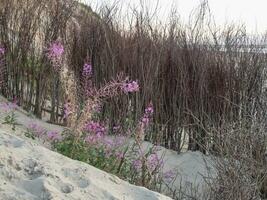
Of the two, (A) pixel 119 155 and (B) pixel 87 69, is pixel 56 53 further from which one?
(A) pixel 119 155

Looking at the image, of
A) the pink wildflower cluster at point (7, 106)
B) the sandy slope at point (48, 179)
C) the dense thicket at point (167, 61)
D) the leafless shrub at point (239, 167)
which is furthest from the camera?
the dense thicket at point (167, 61)

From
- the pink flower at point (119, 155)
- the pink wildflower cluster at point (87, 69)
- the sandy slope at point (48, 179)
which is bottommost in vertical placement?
the pink flower at point (119, 155)

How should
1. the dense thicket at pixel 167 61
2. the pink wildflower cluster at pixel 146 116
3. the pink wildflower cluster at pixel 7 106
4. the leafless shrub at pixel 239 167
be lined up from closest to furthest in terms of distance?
the leafless shrub at pixel 239 167
the pink wildflower cluster at pixel 146 116
the pink wildflower cluster at pixel 7 106
the dense thicket at pixel 167 61

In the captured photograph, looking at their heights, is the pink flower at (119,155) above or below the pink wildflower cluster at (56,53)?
below

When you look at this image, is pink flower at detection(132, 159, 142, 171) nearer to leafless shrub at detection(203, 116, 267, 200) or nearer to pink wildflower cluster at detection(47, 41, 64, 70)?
leafless shrub at detection(203, 116, 267, 200)

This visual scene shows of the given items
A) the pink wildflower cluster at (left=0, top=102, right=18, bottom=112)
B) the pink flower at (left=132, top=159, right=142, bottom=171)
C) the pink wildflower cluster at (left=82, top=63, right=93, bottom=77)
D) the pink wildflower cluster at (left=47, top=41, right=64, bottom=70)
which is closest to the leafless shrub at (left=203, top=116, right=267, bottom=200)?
the pink flower at (left=132, top=159, right=142, bottom=171)

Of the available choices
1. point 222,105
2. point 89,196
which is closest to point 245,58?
point 222,105

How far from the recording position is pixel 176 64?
8125mm

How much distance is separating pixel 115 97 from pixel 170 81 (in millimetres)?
851

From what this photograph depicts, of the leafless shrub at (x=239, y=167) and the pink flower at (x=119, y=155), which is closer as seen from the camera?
the leafless shrub at (x=239, y=167)

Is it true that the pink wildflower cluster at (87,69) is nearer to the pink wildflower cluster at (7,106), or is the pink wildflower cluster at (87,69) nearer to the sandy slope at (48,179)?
the pink wildflower cluster at (7,106)

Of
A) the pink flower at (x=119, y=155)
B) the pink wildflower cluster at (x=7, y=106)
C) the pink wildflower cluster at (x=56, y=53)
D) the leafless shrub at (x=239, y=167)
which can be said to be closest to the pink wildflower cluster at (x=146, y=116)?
the pink flower at (x=119, y=155)

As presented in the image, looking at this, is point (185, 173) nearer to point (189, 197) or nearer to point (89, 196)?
point (189, 197)

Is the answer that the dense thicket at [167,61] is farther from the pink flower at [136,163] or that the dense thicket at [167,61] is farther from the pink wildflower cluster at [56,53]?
the pink flower at [136,163]
